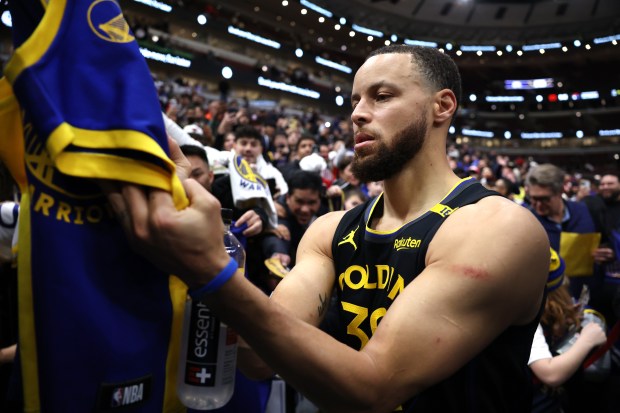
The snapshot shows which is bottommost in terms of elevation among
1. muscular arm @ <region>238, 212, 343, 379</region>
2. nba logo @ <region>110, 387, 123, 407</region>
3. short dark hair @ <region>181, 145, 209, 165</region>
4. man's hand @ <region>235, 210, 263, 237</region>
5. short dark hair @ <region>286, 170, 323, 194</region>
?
man's hand @ <region>235, 210, 263, 237</region>

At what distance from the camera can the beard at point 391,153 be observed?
1551 mm

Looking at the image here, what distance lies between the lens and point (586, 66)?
33562mm

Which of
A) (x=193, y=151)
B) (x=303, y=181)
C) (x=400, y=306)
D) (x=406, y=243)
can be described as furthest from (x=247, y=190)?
(x=400, y=306)

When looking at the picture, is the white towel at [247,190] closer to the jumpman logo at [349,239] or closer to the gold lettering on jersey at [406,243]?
the jumpman logo at [349,239]

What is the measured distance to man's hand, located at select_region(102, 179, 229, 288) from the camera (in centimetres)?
79

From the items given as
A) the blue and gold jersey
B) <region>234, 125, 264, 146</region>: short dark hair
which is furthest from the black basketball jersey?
<region>234, 125, 264, 146</region>: short dark hair

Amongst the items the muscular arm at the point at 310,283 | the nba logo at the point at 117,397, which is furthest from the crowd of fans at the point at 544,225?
the nba logo at the point at 117,397

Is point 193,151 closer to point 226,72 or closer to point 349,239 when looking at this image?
point 349,239

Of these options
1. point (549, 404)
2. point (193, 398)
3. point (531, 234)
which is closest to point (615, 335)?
point (549, 404)

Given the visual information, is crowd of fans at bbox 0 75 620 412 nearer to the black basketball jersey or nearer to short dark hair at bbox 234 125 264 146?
short dark hair at bbox 234 125 264 146

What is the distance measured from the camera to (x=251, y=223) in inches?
102

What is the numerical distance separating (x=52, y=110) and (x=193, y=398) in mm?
624

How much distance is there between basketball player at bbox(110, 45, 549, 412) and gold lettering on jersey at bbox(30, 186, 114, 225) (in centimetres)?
16

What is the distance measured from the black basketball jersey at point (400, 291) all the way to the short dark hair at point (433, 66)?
0.34m
